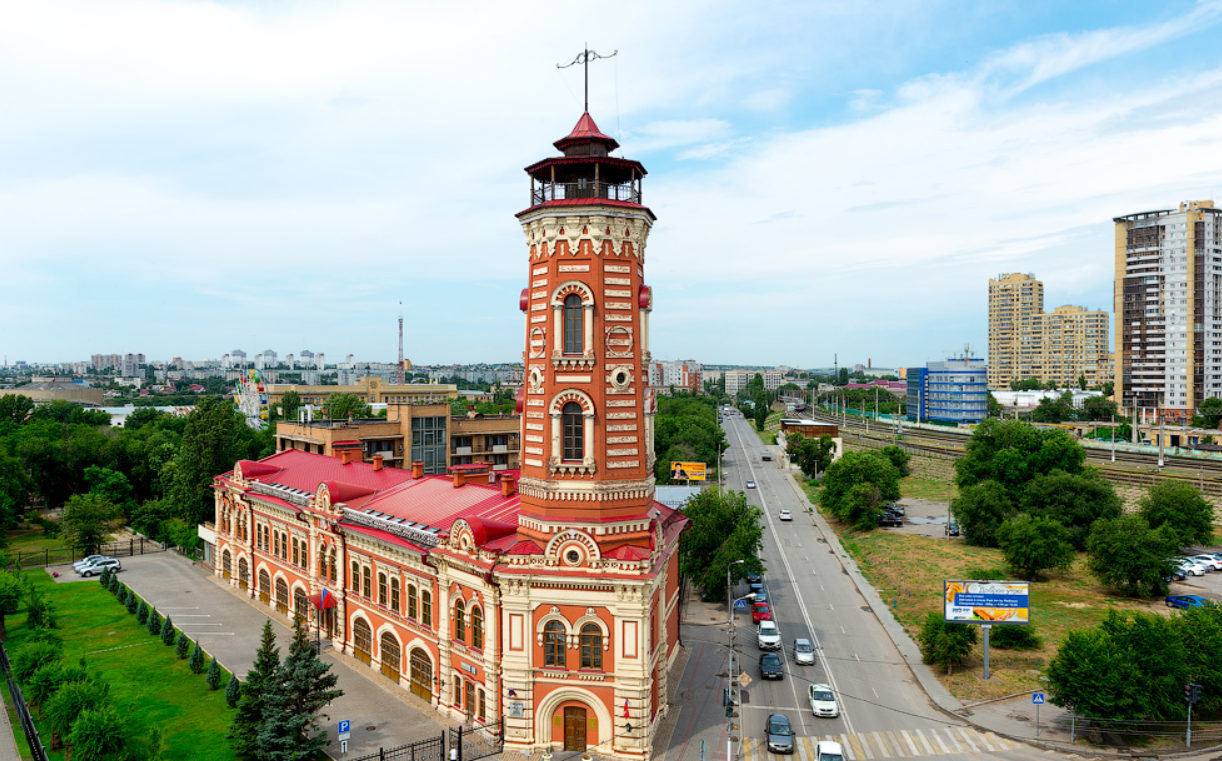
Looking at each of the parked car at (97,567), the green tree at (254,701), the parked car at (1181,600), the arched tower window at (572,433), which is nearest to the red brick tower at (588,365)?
the arched tower window at (572,433)

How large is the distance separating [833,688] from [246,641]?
140 ft

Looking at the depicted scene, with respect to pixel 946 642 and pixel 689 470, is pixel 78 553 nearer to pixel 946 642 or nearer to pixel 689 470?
pixel 689 470

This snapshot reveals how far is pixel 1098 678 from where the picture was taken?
36.0m

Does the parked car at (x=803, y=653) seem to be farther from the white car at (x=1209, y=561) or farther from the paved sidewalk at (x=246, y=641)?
the white car at (x=1209, y=561)

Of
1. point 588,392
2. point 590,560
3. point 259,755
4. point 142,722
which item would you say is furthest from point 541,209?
point 142,722

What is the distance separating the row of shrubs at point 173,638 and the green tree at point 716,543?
3533cm

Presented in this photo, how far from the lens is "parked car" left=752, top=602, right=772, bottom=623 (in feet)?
187

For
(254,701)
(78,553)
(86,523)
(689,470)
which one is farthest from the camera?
(689,470)

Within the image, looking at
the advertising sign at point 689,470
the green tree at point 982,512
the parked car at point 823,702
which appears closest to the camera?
the parked car at point 823,702

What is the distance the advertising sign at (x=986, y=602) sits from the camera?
46188 millimetres

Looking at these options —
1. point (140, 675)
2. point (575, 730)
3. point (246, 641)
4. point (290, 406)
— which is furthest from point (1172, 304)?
point (290, 406)

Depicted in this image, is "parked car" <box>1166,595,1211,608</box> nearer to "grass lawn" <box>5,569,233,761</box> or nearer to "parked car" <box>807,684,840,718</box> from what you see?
"parked car" <box>807,684,840,718</box>

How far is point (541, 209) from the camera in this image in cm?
3747

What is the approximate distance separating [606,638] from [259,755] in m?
17.0
